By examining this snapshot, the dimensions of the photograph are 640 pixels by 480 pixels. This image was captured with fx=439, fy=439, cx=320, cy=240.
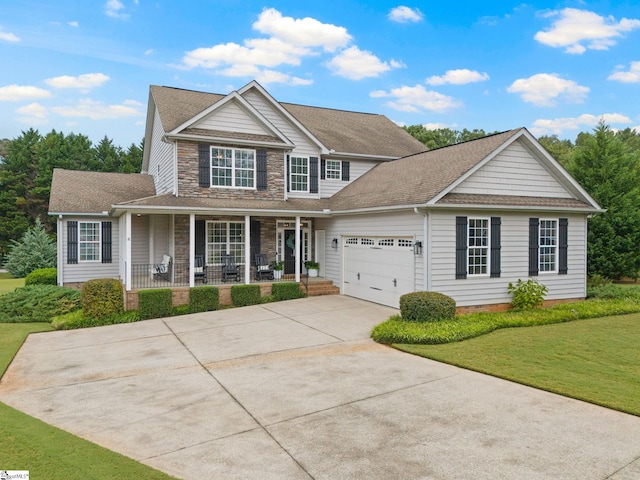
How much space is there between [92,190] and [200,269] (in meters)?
7.39

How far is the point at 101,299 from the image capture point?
13.3m

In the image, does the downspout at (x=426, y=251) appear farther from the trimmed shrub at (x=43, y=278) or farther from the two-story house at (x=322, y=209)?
the trimmed shrub at (x=43, y=278)

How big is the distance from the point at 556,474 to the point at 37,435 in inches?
228

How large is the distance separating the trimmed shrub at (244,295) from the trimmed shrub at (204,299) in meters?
0.59

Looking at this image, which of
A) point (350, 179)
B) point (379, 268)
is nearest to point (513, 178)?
point (379, 268)

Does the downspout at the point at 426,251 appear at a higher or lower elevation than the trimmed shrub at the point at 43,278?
higher

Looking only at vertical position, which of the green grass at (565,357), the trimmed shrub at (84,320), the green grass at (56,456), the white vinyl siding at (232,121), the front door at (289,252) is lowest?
the trimmed shrub at (84,320)

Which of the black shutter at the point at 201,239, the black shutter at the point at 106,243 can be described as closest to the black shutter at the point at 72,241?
the black shutter at the point at 106,243

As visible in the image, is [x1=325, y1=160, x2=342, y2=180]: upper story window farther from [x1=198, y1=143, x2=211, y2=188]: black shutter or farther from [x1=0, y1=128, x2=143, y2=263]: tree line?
[x1=0, y1=128, x2=143, y2=263]: tree line

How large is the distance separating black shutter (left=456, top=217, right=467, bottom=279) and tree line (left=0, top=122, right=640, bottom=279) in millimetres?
11189

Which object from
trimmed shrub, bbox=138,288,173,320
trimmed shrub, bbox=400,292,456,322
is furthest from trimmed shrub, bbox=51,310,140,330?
trimmed shrub, bbox=400,292,456,322

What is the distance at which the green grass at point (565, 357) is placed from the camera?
6844 millimetres

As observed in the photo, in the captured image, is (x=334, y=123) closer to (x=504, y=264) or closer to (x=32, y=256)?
(x=504, y=264)

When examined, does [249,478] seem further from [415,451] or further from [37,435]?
[37,435]
